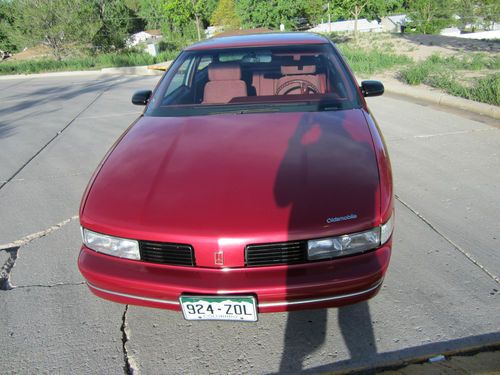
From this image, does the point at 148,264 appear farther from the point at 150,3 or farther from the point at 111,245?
the point at 150,3

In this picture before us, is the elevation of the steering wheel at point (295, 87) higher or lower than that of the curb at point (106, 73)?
higher

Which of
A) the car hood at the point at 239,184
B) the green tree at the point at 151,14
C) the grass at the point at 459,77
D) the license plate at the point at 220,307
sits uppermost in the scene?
the green tree at the point at 151,14

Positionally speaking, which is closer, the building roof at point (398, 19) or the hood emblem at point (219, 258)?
the hood emblem at point (219, 258)

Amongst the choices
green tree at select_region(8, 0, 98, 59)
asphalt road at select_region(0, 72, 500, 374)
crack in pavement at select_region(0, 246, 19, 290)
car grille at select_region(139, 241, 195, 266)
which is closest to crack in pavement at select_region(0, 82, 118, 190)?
asphalt road at select_region(0, 72, 500, 374)

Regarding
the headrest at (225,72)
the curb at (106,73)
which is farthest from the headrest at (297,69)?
the curb at (106,73)

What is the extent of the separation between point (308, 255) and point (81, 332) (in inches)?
57.4

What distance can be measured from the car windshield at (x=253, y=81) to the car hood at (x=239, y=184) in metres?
0.36

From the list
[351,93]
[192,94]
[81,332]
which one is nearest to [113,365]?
[81,332]

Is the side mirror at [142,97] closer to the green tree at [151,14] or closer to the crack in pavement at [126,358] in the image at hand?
the crack in pavement at [126,358]

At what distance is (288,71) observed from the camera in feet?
11.3

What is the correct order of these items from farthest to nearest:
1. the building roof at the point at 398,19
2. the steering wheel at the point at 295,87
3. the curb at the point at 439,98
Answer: the building roof at the point at 398,19 → the curb at the point at 439,98 → the steering wheel at the point at 295,87

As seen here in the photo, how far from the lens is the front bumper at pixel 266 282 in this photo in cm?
188

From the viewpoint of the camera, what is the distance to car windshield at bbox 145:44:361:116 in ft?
10.1

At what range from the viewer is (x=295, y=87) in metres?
3.43
